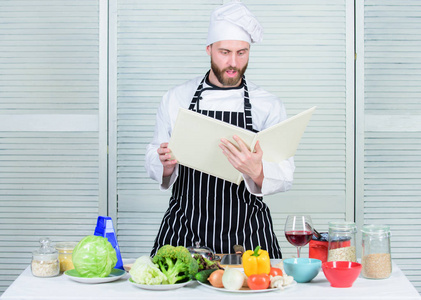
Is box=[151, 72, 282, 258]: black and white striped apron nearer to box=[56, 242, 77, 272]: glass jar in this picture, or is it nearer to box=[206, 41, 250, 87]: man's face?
box=[206, 41, 250, 87]: man's face

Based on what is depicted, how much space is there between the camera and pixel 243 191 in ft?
8.11

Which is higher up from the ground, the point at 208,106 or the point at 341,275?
the point at 208,106

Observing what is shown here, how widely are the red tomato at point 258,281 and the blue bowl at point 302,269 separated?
5.8 inches

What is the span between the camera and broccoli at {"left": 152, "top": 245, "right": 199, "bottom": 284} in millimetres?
1729

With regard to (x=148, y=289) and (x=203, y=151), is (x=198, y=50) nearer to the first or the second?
(x=203, y=151)

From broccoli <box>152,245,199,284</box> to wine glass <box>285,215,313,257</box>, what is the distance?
0.33m

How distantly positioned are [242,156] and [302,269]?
1.63ft

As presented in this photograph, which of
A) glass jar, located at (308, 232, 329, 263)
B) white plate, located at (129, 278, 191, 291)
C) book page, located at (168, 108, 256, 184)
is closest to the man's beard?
book page, located at (168, 108, 256, 184)

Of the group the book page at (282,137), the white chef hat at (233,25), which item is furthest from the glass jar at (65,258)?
the white chef hat at (233,25)

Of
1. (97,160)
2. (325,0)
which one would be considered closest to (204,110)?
(97,160)

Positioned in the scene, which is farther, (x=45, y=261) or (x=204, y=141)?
(x=204, y=141)

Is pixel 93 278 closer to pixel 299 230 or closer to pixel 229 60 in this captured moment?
pixel 299 230

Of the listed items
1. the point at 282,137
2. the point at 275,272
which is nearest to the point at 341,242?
the point at 275,272

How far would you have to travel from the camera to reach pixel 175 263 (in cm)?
175
